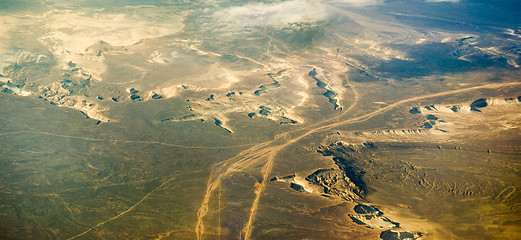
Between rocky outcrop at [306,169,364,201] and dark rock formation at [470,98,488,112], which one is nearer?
rocky outcrop at [306,169,364,201]

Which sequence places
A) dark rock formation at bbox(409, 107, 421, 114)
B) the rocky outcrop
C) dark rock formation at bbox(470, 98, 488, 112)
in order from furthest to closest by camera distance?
dark rock formation at bbox(409, 107, 421, 114) → dark rock formation at bbox(470, 98, 488, 112) → the rocky outcrop

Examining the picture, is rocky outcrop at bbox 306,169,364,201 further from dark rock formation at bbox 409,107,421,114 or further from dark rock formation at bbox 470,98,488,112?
dark rock formation at bbox 470,98,488,112

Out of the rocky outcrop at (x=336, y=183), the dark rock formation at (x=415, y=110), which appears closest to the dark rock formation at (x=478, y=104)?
the dark rock formation at (x=415, y=110)

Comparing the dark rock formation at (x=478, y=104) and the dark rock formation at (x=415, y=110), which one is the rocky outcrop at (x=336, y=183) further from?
the dark rock formation at (x=478, y=104)

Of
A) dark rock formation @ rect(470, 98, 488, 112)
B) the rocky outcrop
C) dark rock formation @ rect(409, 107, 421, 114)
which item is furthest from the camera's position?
dark rock formation @ rect(409, 107, 421, 114)

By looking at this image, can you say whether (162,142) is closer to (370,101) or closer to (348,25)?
Answer: (370,101)

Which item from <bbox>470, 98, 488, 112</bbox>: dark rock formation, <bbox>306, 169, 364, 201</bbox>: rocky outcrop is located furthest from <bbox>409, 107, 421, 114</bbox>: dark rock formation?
<bbox>306, 169, 364, 201</bbox>: rocky outcrop

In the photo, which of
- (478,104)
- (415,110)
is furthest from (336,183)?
(478,104)

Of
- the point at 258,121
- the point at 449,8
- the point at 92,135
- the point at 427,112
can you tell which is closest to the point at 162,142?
the point at 92,135

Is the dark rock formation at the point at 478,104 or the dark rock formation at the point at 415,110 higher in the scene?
the dark rock formation at the point at 478,104

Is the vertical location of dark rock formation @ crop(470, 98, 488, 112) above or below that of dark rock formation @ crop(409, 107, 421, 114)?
above

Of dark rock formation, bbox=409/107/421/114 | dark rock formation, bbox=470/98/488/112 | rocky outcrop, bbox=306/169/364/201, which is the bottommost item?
rocky outcrop, bbox=306/169/364/201

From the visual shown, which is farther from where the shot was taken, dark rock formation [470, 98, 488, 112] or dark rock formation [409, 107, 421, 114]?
dark rock formation [409, 107, 421, 114]
